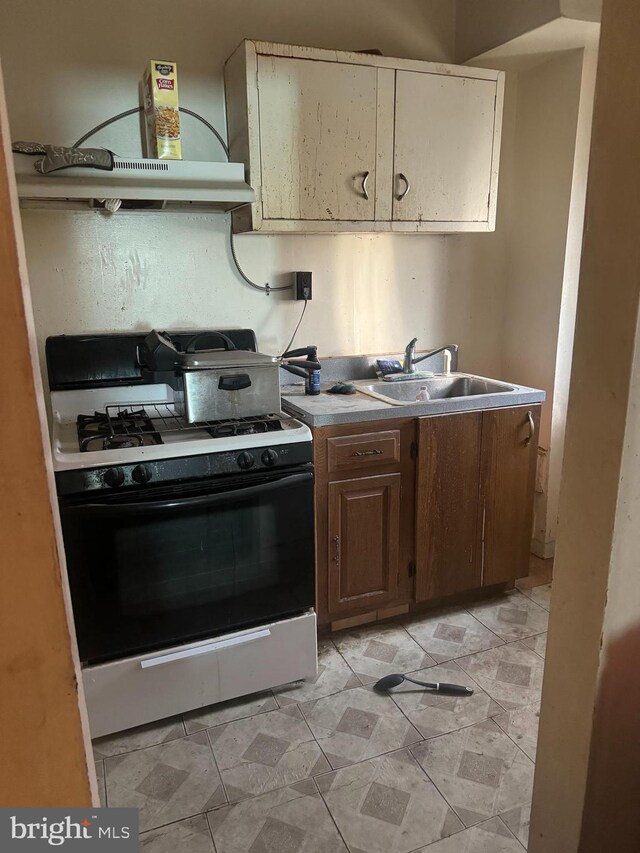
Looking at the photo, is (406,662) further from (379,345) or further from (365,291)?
(365,291)

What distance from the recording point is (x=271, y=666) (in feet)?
6.60

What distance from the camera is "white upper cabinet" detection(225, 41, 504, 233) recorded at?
2090 mm

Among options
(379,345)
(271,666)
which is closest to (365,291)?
(379,345)

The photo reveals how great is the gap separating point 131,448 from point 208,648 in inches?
26.2

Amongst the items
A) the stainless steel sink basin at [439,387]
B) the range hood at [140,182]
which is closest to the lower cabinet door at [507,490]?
the stainless steel sink basin at [439,387]

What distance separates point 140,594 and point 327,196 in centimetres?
149

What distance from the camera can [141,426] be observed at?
2002 mm

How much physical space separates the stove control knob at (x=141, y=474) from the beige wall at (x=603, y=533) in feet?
3.69

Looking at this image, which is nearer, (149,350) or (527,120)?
(149,350)

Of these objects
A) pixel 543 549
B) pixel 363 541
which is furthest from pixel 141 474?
pixel 543 549

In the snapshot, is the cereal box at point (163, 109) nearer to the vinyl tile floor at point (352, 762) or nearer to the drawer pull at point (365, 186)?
the drawer pull at point (365, 186)

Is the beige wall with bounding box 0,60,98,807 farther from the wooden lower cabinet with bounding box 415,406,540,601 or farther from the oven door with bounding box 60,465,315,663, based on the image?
the wooden lower cabinet with bounding box 415,406,540,601

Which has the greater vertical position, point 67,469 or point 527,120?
point 527,120

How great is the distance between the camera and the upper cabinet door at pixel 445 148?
2281 mm
